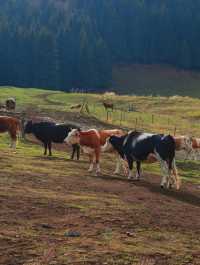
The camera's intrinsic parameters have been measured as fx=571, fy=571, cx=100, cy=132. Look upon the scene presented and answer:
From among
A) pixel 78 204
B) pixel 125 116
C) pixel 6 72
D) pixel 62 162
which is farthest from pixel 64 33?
pixel 78 204

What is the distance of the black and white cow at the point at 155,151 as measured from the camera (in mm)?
24641

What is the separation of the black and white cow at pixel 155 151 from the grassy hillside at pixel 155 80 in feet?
457

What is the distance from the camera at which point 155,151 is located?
25.0m

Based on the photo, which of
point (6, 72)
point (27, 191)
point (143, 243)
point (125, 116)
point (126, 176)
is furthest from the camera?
point (6, 72)

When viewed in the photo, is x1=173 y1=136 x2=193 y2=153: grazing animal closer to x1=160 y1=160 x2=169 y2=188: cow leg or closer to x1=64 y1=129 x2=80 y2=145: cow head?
x1=64 y1=129 x2=80 y2=145: cow head

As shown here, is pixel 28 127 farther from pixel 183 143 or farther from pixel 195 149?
pixel 195 149

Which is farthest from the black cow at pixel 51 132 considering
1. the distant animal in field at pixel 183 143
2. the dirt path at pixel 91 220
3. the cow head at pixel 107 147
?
the dirt path at pixel 91 220

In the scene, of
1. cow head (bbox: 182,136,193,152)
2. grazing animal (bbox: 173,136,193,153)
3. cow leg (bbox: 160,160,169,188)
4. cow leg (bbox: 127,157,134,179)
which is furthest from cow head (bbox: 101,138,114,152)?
cow head (bbox: 182,136,193,152)

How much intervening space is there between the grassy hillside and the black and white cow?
139301 millimetres

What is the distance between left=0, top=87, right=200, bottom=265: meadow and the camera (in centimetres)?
1199

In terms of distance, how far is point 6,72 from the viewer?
5802 inches

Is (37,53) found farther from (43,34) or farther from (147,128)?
(147,128)

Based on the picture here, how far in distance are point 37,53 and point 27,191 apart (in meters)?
135

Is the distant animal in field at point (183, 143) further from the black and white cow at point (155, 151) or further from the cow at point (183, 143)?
the black and white cow at point (155, 151)
